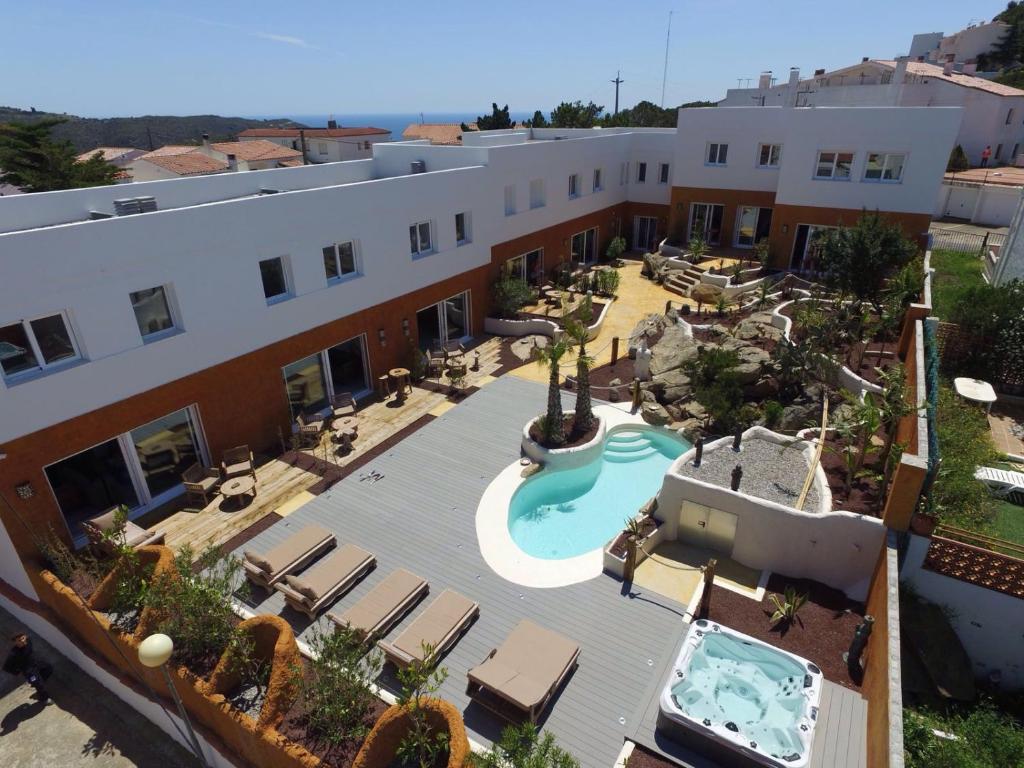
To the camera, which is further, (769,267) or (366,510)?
(769,267)

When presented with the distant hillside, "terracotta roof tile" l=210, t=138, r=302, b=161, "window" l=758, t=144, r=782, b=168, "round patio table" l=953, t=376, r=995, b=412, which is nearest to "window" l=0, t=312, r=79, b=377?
"round patio table" l=953, t=376, r=995, b=412

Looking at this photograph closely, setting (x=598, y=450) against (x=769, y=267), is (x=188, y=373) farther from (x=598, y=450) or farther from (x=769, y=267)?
(x=769, y=267)

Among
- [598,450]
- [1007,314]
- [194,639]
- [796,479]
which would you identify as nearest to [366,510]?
[194,639]

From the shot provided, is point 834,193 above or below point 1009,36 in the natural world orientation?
below

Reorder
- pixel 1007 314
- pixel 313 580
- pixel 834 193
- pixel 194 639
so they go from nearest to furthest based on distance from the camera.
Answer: pixel 194 639 → pixel 313 580 → pixel 1007 314 → pixel 834 193

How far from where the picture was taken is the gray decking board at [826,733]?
9391 mm

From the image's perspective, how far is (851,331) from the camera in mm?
20766

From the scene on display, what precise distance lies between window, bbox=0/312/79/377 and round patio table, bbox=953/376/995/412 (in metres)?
25.9

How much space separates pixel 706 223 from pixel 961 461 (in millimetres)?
22973

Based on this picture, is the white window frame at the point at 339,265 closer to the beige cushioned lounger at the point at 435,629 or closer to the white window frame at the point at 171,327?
the white window frame at the point at 171,327

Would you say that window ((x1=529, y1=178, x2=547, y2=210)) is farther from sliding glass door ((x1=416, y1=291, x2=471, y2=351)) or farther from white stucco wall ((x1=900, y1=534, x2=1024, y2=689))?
white stucco wall ((x1=900, y1=534, x2=1024, y2=689))

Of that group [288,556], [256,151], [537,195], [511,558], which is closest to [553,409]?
[511,558]

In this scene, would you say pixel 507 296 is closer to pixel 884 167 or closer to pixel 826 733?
pixel 884 167

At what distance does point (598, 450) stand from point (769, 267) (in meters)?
18.9
